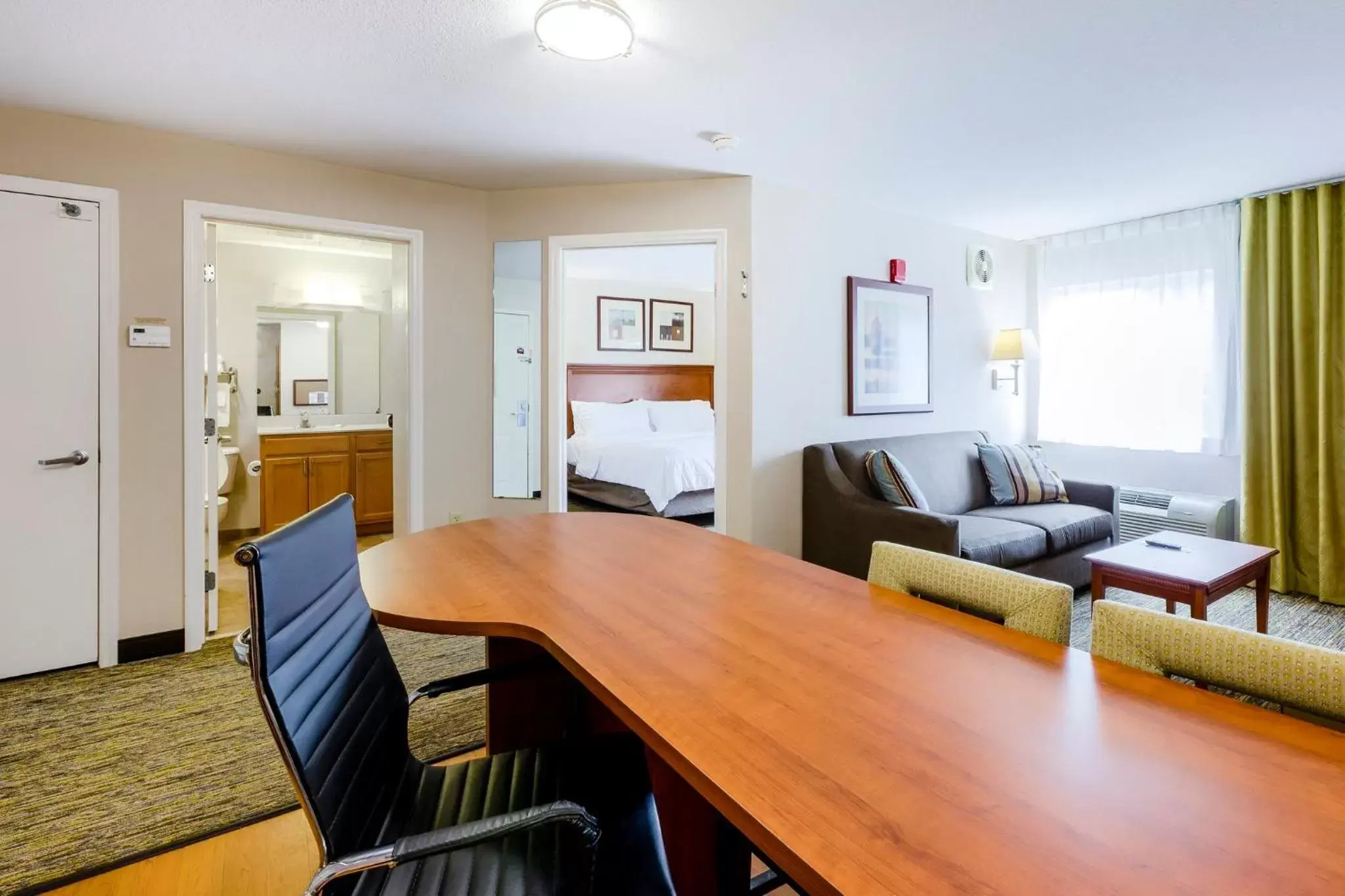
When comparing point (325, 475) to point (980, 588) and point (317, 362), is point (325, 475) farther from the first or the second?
point (980, 588)

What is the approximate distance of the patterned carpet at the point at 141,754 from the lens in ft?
5.70

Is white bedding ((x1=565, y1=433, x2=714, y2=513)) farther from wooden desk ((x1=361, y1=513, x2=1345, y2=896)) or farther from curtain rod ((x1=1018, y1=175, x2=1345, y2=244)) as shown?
wooden desk ((x1=361, y1=513, x2=1345, y2=896))

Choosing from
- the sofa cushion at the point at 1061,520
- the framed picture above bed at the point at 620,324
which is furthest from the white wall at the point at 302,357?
the sofa cushion at the point at 1061,520

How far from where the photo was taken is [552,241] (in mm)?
3662

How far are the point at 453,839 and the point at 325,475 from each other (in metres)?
4.85

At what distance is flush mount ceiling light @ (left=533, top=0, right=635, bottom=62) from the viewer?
184cm

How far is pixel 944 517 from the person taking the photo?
3.12 meters

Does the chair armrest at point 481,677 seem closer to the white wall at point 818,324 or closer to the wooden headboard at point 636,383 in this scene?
the white wall at point 818,324

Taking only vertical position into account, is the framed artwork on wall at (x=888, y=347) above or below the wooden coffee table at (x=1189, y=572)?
above

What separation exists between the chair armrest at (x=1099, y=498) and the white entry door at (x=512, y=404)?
342 cm

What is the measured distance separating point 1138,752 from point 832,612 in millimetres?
549

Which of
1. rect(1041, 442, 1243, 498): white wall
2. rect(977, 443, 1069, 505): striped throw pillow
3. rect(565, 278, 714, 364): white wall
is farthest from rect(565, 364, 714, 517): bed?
rect(1041, 442, 1243, 498): white wall

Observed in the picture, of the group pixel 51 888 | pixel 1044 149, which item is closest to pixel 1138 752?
pixel 51 888

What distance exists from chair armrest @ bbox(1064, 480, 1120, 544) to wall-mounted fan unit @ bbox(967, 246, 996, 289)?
1.57m
